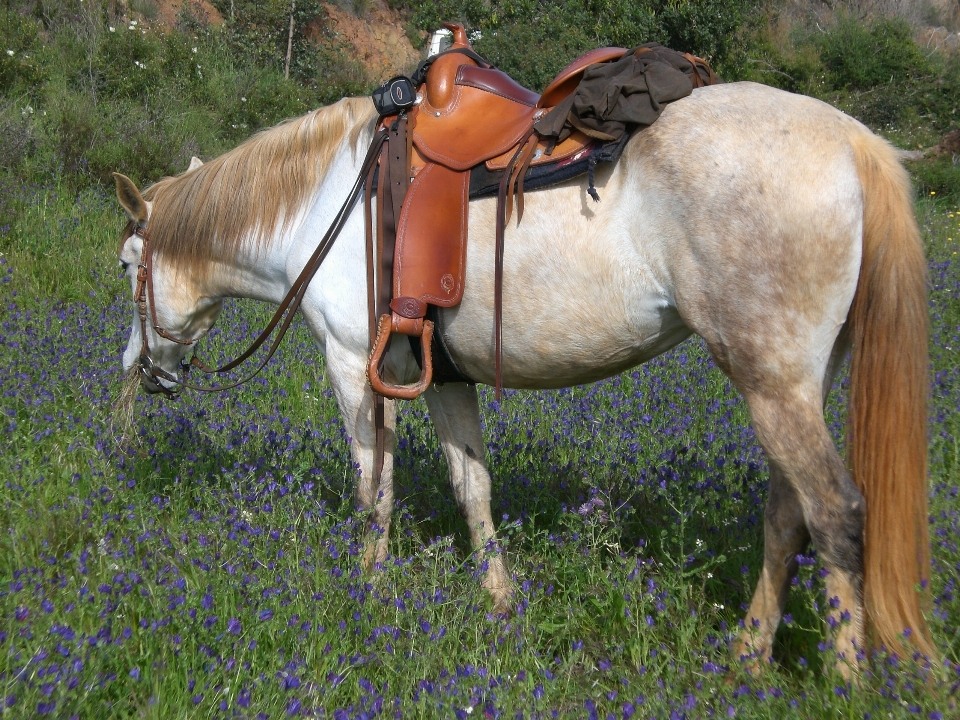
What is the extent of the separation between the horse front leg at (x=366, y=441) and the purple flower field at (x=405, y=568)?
82mm

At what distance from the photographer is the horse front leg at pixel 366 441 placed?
3184mm

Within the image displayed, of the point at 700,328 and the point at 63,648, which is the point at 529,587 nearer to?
the point at 700,328

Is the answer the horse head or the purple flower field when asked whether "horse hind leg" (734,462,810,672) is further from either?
the horse head

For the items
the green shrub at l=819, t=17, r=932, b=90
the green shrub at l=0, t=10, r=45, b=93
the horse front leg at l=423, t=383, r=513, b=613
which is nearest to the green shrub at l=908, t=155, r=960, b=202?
the green shrub at l=819, t=17, r=932, b=90

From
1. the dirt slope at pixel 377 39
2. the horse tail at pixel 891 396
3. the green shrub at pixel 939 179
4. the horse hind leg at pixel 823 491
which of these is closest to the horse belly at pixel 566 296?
the horse hind leg at pixel 823 491

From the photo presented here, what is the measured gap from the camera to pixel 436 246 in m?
2.84

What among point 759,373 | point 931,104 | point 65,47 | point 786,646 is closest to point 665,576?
point 786,646

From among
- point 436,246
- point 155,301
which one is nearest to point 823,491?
point 436,246

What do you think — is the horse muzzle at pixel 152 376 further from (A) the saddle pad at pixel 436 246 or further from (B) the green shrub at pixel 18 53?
(B) the green shrub at pixel 18 53

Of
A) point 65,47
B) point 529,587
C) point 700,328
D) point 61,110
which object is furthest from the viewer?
point 65,47

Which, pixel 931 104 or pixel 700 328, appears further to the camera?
pixel 931 104

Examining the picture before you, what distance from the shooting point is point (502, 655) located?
9.34 ft

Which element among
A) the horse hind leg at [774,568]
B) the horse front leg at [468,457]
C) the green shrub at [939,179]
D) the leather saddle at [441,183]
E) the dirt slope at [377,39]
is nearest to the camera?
the horse hind leg at [774,568]

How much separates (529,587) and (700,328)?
1.25m
